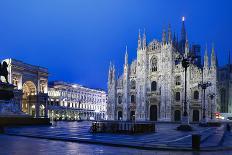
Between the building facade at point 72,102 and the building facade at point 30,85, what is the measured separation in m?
13.3

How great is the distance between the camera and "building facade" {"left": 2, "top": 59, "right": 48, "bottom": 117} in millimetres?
74062

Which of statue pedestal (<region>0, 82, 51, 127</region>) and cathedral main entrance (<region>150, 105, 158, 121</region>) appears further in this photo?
cathedral main entrance (<region>150, 105, 158, 121</region>)

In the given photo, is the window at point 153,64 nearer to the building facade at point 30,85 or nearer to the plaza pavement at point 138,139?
the building facade at point 30,85

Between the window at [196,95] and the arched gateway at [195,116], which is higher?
the window at [196,95]

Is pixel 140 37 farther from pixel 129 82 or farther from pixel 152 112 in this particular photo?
pixel 152 112

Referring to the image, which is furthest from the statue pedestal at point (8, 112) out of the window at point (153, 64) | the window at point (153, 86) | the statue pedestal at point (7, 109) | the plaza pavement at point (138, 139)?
the window at point (153, 64)

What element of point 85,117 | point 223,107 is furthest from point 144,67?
point 85,117

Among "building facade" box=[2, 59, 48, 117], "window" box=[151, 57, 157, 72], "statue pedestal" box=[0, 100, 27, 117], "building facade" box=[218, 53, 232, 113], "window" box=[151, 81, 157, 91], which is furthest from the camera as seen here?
"building facade" box=[218, 53, 232, 113]

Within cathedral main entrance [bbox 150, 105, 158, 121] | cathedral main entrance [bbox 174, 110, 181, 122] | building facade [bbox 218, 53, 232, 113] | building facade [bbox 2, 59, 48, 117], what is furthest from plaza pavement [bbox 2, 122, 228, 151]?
building facade [bbox 218, 53, 232, 113]

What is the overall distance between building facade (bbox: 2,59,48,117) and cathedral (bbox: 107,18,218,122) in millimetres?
16730

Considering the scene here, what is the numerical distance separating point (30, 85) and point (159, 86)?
31.2 meters

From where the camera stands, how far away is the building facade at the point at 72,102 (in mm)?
98375

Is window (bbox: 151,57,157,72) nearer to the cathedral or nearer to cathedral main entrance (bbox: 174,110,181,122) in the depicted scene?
the cathedral

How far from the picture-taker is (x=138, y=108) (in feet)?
249
